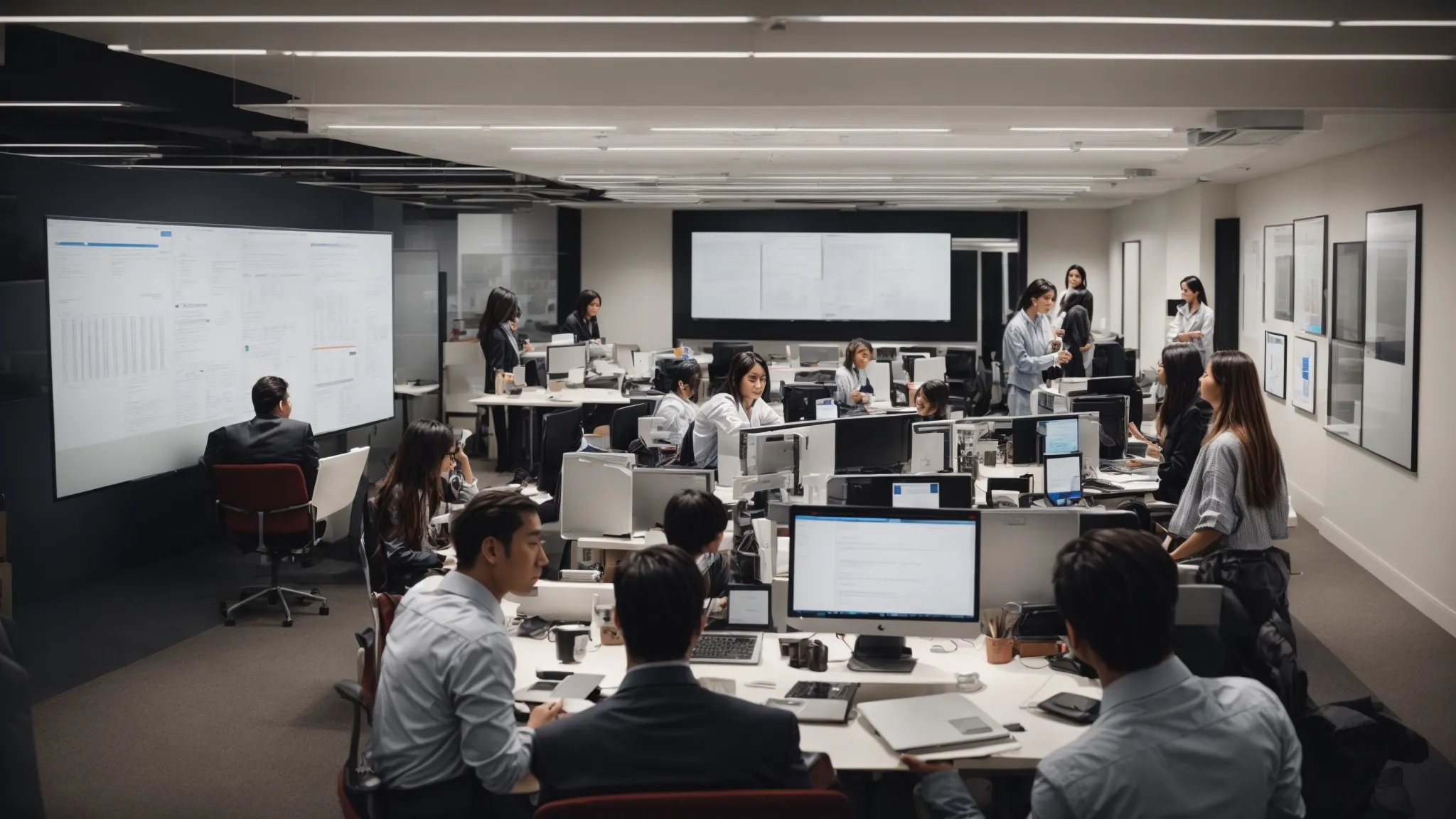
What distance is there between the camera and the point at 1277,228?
35.7ft

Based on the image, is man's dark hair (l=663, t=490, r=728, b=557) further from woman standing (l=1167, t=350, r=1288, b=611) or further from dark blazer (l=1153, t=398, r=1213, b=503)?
dark blazer (l=1153, t=398, r=1213, b=503)

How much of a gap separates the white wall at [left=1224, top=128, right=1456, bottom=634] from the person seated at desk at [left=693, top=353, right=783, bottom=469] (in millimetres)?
3960

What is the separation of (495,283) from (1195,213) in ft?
27.6

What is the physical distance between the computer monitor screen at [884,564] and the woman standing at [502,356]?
809cm

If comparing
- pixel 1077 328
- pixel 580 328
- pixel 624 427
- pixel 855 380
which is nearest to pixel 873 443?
pixel 624 427

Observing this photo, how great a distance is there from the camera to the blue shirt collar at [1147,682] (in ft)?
8.08

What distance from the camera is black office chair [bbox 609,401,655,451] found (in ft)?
26.5

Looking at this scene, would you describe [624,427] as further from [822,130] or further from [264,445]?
[822,130]

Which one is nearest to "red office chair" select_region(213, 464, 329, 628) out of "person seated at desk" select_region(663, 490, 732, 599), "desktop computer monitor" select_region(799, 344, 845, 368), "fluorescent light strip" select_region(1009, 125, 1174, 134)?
"person seated at desk" select_region(663, 490, 732, 599)

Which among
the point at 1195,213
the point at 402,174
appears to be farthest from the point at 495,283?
the point at 1195,213

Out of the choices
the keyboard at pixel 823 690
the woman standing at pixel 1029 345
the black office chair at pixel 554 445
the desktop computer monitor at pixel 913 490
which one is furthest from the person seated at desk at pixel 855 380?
the keyboard at pixel 823 690

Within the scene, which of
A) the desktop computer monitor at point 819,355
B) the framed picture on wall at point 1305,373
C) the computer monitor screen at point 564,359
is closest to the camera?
the framed picture on wall at point 1305,373

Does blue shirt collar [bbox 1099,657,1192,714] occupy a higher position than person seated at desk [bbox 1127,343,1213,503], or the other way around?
person seated at desk [bbox 1127,343,1213,503]

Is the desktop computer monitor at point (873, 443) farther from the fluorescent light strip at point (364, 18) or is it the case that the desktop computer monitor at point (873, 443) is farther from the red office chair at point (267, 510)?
the red office chair at point (267, 510)
